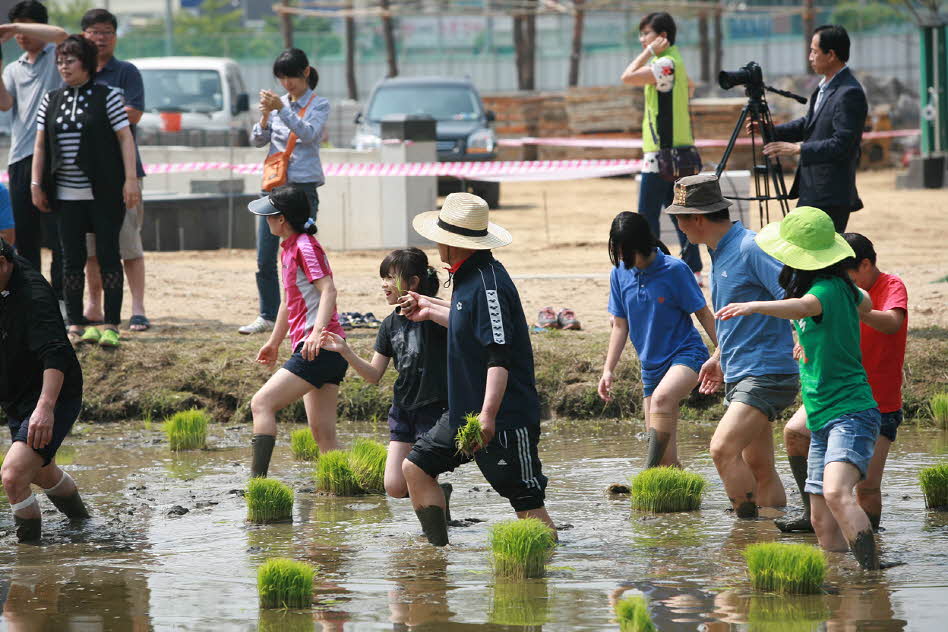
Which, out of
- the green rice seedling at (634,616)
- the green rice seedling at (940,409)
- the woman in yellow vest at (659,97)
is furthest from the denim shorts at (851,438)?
the woman in yellow vest at (659,97)

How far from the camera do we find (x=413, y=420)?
6441 millimetres

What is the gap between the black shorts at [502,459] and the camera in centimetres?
566

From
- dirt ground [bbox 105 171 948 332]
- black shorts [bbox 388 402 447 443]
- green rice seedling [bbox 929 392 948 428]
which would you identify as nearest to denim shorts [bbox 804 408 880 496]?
black shorts [bbox 388 402 447 443]

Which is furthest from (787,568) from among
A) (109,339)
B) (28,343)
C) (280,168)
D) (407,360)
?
(109,339)


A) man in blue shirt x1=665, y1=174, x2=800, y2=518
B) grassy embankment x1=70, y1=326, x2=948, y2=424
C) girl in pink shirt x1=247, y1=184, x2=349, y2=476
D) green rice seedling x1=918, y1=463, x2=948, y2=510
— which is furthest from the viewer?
grassy embankment x1=70, y1=326, x2=948, y2=424

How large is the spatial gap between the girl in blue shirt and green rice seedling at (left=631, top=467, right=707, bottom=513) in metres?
0.19

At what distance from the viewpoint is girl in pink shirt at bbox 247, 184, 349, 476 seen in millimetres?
7129

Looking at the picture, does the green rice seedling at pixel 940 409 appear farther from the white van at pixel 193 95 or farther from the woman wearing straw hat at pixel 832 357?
the white van at pixel 193 95

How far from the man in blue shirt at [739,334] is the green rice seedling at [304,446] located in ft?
9.38

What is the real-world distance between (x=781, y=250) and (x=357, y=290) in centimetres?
793

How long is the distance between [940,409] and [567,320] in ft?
10.2

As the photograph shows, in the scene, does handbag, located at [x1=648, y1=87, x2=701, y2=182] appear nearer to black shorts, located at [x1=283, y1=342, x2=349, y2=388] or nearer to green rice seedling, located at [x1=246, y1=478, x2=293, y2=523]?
black shorts, located at [x1=283, y1=342, x2=349, y2=388]

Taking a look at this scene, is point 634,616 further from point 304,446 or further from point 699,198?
point 304,446

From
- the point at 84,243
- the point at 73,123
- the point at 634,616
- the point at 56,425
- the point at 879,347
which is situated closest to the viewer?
the point at 634,616
